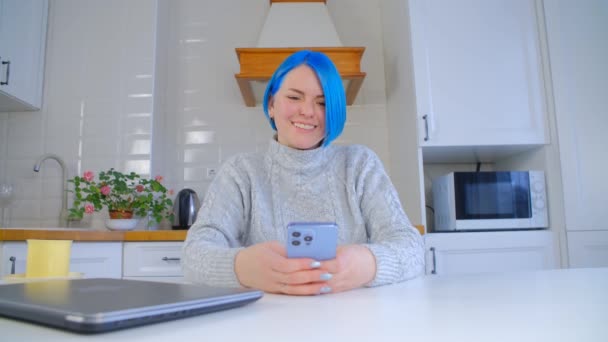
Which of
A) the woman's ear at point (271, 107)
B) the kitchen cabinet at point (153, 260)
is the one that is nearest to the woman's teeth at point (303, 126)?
the woman's ear at point (271, 107)

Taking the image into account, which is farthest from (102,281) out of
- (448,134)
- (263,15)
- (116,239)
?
(263,15)

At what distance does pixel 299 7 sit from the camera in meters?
2.26

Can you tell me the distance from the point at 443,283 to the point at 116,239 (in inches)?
55.7

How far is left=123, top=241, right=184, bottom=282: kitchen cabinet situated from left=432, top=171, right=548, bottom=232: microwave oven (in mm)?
1164

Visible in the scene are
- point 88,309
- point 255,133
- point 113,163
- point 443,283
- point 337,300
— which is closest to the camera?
point 88,309

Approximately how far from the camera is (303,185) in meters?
1.15

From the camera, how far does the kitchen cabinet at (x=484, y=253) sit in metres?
1.86

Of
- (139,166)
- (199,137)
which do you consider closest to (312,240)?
(139,166)

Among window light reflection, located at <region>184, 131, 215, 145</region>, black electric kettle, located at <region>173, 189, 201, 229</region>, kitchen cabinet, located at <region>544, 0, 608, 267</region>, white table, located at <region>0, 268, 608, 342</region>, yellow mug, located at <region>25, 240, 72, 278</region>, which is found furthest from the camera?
window light reflection, located at <region>184, 131, 215, 145</region>

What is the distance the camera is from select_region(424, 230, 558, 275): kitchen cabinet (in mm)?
1855

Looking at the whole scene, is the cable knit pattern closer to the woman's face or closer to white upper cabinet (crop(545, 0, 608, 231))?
the woman's face

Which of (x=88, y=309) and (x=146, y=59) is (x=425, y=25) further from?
(x=88, y=309)

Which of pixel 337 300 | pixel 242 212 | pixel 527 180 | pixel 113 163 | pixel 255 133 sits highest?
pixel 255 133

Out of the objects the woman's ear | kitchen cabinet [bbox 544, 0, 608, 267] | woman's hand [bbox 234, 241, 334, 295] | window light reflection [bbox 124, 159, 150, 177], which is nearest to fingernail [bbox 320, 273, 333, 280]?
woman's hand [bbox 234, 241, 334, 295]
